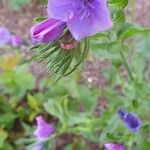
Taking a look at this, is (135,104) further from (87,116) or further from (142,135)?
(87,116)

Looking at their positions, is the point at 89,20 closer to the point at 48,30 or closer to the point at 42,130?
the point at 48,30

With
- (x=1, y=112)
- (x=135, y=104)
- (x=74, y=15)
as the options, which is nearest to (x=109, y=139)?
→ (x=135, y=104)

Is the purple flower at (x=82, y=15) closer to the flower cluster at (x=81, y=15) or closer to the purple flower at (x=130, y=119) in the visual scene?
the flower cluster at (x=81, y=15)

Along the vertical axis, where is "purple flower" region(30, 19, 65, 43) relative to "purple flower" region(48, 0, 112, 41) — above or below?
below

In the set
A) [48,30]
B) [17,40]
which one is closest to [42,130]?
[17,40]

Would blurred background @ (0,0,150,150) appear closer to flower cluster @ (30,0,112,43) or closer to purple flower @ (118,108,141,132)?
purple flower @ (118,108,141,132)

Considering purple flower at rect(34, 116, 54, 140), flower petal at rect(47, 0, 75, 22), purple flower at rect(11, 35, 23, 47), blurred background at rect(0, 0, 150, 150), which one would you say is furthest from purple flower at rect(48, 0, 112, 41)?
blurred background at rect(0, 0, 150, 150)
